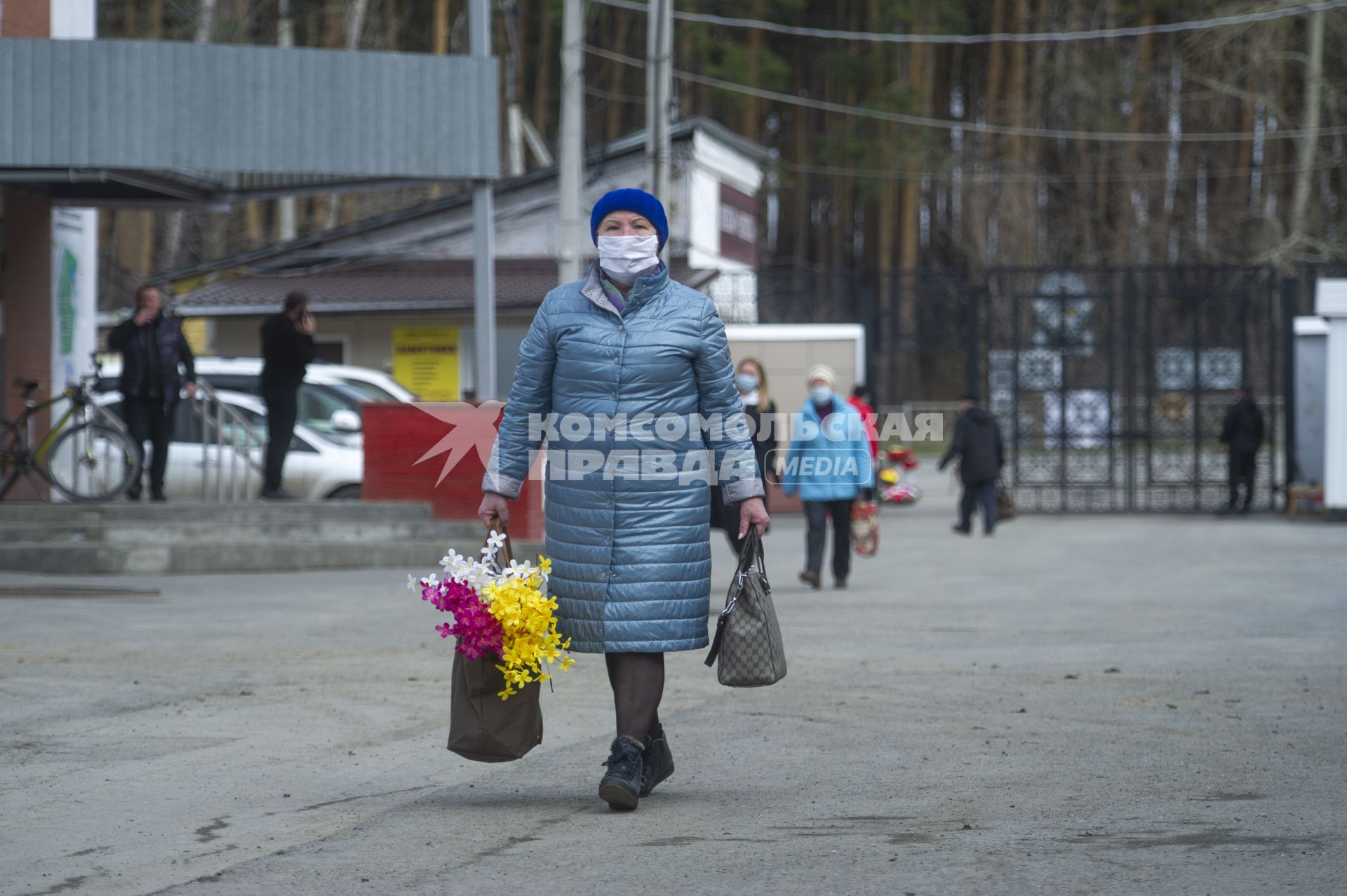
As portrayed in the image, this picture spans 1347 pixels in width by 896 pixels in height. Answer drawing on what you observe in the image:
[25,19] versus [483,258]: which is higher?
[25,19]

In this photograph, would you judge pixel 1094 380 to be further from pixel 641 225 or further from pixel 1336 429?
pixel 641 225

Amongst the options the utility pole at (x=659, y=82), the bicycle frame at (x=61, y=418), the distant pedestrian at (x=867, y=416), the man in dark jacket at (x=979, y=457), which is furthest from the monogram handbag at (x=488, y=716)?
the utility pole at (x=659, y=82)

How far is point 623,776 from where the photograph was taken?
17.8 feet

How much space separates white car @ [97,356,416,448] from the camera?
59.7 ft

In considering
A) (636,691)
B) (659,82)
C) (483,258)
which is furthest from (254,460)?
(636,691)

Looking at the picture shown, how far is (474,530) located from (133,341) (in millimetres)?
3326

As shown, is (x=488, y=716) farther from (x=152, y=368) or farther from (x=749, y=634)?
(x=152, y=368)

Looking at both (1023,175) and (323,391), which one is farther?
(1023,175)

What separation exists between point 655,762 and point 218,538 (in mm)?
9661

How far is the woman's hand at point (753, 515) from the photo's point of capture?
5676 mm

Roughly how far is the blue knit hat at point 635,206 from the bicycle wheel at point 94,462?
32.9 feet

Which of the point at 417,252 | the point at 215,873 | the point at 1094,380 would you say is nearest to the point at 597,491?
the point at 215,873

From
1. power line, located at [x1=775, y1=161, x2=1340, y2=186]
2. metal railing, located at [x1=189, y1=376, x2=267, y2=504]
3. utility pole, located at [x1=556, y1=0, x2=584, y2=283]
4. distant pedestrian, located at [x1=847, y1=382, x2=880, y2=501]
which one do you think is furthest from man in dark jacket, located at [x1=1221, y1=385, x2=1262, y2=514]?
power line, located at [x1=775, y1=161, x2=1340, y2=186]

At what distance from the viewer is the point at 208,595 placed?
40.6 feet
